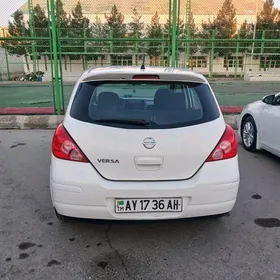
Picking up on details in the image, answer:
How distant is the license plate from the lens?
2564 mm

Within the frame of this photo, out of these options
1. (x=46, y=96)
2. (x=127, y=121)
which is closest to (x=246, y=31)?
(x=46, y=96)

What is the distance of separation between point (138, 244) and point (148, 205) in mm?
523

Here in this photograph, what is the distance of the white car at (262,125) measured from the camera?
4.88 metres

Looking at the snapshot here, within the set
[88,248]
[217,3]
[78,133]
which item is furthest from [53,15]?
[217,3]

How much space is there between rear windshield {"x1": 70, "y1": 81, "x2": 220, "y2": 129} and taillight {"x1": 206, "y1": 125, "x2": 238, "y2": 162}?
0.21 metres

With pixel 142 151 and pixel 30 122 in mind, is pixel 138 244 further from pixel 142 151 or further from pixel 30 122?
pixel 30 122

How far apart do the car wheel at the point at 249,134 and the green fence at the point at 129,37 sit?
11.1m

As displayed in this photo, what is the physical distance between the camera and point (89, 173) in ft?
8.45

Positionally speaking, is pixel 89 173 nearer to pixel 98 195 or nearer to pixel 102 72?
pixel 98 195

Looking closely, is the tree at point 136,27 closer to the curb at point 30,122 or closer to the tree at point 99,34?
the tree at point 99,34

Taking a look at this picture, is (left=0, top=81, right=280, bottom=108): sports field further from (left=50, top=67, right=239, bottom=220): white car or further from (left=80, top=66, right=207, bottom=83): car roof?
(left=50, top=67, right=239, bottom=220): white car

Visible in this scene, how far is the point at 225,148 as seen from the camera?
2.72m

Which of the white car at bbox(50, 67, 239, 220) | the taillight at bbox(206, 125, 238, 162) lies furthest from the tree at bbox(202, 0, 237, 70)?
the white car at bbox(50, 67, 239, 220)

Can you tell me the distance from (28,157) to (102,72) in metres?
3.12
